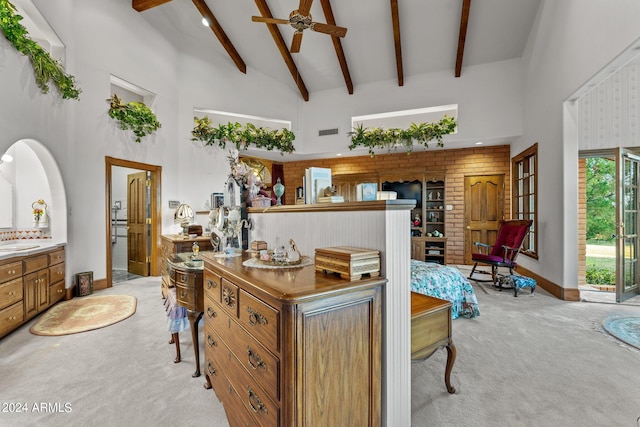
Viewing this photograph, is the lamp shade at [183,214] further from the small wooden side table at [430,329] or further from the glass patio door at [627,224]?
the glass patio door at [627,224]

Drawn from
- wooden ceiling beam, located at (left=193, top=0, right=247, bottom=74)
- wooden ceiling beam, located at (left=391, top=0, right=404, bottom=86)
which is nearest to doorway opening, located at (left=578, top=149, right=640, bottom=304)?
wooden ceiling beam, located at (left=391, top=0, right=404, bottom=86)

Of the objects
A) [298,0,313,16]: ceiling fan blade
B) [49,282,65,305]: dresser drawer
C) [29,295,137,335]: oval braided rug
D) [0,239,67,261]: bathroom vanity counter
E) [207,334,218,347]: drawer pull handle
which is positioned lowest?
[29,295,137,335]: oval braided rug

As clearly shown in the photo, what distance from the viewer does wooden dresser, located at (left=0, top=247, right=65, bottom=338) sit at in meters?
2.86

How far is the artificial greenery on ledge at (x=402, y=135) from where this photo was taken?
20.3 ft

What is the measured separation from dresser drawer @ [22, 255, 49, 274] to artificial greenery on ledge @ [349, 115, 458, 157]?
5722 mm

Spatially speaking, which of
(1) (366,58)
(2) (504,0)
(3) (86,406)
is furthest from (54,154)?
(2) (504,0)

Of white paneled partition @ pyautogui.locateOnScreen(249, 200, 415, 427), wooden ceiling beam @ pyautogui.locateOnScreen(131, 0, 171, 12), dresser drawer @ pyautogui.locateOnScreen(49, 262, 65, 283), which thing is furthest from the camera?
wooden ceiling beam @ pyautogui.locateOnScreen(131, 0, 171, 12)

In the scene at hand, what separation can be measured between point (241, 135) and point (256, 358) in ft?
19.5

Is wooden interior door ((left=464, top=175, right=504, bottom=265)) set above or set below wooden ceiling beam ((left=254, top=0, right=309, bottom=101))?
below

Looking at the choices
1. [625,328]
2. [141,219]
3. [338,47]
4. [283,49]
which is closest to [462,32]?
[338,47]

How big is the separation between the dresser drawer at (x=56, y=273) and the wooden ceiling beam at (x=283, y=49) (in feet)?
17.1

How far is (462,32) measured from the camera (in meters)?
5.45

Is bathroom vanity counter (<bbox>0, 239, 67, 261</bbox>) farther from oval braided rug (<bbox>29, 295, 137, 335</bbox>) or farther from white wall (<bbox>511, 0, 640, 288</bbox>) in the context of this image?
white wall (<bbox>511, 0, 640, 288</bbox>)

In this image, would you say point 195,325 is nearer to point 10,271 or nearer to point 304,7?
point 10,271
